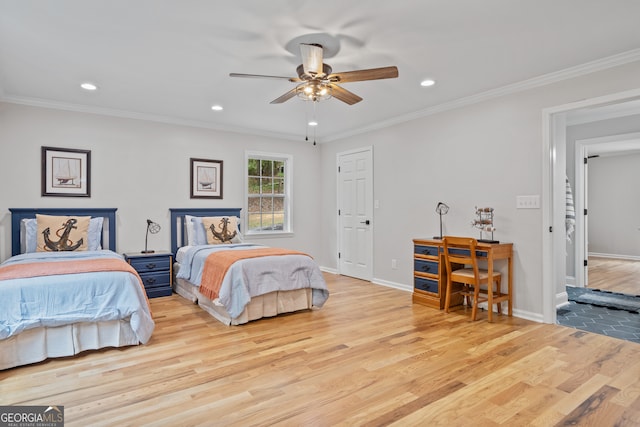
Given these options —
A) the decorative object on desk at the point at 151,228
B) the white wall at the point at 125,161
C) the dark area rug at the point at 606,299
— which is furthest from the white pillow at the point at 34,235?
the dark area rug at the point at 606,299

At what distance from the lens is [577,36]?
106 inches

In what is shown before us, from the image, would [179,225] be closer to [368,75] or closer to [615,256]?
[368,75]

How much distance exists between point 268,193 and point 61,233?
9.83 feet

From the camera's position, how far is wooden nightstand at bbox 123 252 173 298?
4.50 metres

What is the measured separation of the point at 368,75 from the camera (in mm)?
2750

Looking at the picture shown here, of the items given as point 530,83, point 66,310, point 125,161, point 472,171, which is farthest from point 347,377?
point 125,161

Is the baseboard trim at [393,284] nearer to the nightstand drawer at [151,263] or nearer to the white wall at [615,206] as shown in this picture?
the nightstand drawer at [151,263]

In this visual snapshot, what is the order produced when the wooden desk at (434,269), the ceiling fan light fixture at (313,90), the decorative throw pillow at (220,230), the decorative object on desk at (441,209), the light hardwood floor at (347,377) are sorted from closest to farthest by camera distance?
1. the light hardwood floor at (347,377)
2. the ceiling fan light fixture at (313,90)
3. the wooden desk at (434,269)
4. the decorative object on desk at (441,209)
5. the decorative throw pillow at (220,230)

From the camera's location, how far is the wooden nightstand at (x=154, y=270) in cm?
450

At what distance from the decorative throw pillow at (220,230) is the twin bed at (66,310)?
71.5 inches

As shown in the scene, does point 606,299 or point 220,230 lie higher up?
point 220,230

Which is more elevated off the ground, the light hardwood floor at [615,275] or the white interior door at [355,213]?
the white interior door at [355,213]

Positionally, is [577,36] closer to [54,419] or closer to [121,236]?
[54,419]

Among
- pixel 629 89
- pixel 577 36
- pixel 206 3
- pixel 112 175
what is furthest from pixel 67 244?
pixel 629 89
